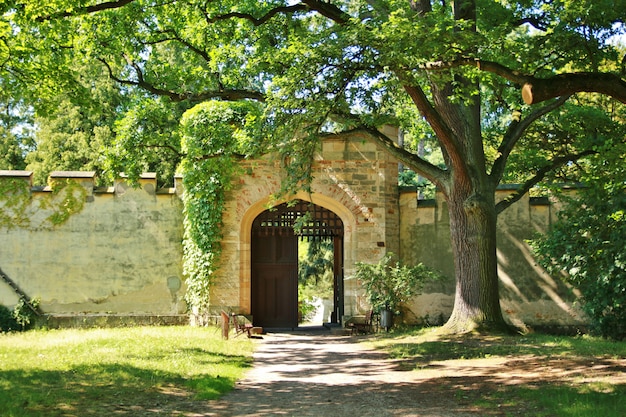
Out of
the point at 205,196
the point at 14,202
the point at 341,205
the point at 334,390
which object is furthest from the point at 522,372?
the point at 14,202

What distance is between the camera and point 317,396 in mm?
7785

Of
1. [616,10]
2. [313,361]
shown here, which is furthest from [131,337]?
[616,10]

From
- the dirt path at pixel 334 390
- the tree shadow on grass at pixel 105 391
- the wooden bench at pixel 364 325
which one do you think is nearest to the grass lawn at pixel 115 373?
the tree shadow on grass at pixel 105 391

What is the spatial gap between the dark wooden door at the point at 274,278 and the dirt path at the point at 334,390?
5.31 metres

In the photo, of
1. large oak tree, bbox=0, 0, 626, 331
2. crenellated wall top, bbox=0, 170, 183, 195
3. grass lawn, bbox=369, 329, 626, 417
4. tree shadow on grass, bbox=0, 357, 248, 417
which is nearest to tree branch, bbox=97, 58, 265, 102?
large oak tree, bbox=0, 0, 626, 331

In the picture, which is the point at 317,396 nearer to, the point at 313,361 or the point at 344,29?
the point at 313,361

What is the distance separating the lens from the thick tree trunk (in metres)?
13.0

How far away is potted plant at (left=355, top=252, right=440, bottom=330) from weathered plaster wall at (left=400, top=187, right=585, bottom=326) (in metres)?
1.15

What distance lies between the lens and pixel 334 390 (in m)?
8.21

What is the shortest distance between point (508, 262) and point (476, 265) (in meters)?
3.98

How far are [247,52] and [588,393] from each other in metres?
9.86

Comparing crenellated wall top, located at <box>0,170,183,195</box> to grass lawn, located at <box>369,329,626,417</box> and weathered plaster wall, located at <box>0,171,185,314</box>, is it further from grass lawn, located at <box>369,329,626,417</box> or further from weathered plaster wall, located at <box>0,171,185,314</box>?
grass lawn, located at <box>369,329,626,417</box>

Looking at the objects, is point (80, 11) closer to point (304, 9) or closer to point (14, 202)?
point (304, 9)

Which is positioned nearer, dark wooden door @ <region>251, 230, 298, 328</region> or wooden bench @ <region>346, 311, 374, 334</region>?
wooden bench @ <region>346, 311, 374, 334</region>
